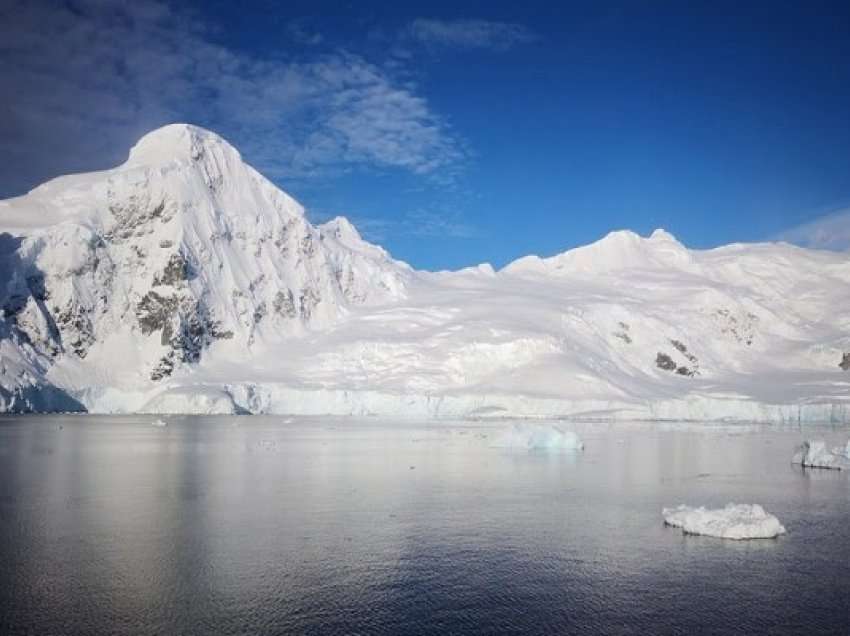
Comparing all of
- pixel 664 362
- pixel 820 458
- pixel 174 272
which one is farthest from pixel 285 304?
pixel 820 458

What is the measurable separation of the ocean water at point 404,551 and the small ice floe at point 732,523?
0.53 metres

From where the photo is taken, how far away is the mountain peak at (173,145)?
158125 mm

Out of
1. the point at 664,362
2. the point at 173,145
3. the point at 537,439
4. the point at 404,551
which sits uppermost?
the point at 173,145

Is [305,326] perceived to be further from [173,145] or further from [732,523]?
[732,523]

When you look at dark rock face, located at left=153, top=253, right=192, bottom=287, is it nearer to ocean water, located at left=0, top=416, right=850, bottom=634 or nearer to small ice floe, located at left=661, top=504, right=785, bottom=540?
ocean water, located at left=0, top=416, right=850, bottom=634

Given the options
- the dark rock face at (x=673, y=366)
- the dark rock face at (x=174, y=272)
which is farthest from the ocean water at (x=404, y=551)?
the dark rock face at (x=673, y=366)

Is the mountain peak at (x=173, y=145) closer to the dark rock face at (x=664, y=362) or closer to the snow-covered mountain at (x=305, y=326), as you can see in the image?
the snow-covered mountain at (x=305, y=326)

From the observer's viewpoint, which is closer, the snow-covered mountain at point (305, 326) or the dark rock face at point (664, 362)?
the snow-covered mountain at point (305, 326)

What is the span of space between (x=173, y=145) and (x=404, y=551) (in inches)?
6050

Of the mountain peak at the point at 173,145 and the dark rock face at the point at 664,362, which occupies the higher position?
the mountain peak at the point at 173,145

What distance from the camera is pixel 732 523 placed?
85.5 ft

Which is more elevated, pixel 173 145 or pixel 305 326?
pixel 173 145

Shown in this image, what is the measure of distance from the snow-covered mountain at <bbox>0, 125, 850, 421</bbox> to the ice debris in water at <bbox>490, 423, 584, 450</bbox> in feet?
161

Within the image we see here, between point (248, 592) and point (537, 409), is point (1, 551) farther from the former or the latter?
point (537, 409)
